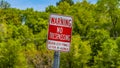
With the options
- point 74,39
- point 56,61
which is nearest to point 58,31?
point 56,61

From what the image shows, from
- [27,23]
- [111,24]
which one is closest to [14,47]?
[111,24]

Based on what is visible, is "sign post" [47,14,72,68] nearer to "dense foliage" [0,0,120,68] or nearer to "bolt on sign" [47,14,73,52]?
"bolt on sign" [47,14,73,52]

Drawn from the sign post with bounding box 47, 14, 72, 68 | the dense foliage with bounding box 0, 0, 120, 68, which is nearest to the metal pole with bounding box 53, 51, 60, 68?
the sign post with bounding box 47, 14, 72, 68

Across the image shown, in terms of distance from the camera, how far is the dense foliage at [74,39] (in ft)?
175

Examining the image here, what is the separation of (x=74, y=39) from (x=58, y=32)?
53.4 m

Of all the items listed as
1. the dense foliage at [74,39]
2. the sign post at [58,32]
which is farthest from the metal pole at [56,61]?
the dense foliage at [74,39]

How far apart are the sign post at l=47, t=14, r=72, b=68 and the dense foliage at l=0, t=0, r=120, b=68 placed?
35.0 meters

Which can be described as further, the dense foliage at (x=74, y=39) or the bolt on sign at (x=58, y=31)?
the dense foliage at (x=74, y=39)

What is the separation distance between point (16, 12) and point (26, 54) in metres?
25.2

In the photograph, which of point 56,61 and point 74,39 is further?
point 74,39

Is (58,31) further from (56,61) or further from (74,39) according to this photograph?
(74,39)

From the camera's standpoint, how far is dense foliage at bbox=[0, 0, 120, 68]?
53.2 metres

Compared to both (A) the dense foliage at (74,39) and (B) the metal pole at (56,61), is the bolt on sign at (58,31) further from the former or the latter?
(A) the dense foliage at (74,39)

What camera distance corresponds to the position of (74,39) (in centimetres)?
5838
